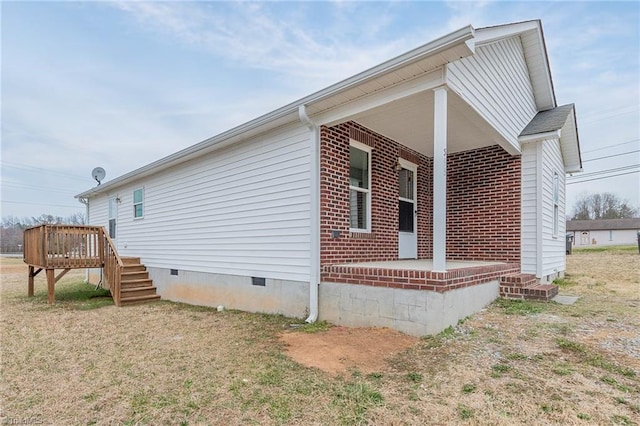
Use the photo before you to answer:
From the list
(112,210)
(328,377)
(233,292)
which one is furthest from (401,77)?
(112,210)

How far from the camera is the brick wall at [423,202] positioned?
5703mm

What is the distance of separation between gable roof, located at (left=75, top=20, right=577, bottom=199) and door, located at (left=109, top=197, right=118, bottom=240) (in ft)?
13.0

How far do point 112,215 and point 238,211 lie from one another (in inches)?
294

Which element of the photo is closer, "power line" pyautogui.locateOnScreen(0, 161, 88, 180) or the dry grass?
the dry grass

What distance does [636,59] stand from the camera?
617 inches

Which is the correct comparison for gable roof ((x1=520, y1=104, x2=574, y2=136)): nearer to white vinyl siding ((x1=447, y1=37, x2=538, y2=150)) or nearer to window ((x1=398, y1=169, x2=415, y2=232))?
white vinyl siding ((x1=447, y1=37, x2=538, y2=150))

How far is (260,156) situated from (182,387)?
421 cm

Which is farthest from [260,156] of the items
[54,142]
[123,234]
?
[54,142]

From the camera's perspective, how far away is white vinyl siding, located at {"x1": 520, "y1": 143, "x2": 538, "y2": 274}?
709 cm

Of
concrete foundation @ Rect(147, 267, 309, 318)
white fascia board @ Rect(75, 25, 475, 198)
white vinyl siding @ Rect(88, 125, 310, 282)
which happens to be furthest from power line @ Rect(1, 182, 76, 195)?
white fascia board @ Rect(75, 25, 475, 198)

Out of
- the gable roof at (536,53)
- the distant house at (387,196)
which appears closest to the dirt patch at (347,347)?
the distant house at (387,196)

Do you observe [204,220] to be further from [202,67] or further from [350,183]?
[202,67]

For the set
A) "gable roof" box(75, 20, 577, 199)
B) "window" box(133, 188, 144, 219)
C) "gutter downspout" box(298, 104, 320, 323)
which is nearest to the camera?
"gable roof" box(75, 20, 577, 199)

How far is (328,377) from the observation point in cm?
332
